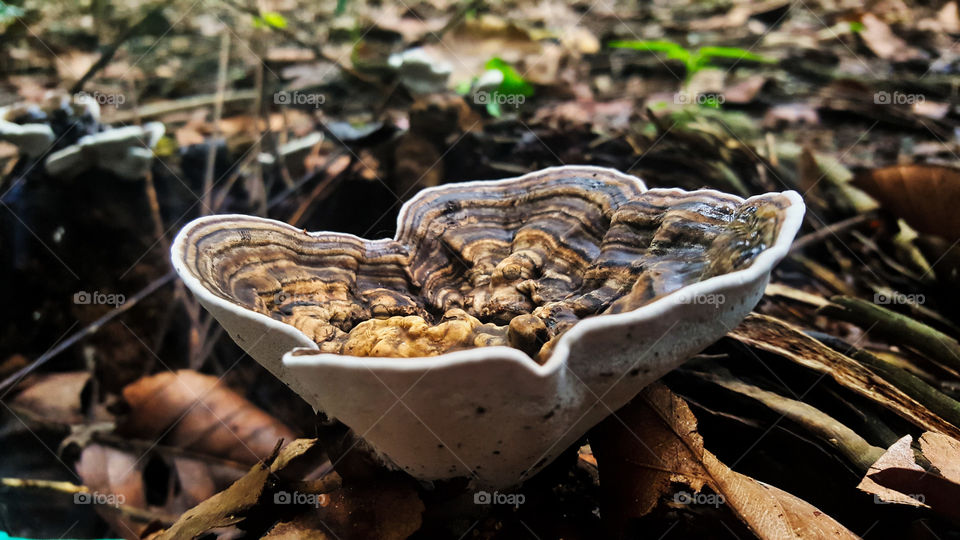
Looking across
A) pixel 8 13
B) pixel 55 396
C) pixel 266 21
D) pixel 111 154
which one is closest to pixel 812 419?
pixel 55 396

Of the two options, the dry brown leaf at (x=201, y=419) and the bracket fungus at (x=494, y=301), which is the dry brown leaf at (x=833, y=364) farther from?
the dry brown leaf at (x=201, y=419)

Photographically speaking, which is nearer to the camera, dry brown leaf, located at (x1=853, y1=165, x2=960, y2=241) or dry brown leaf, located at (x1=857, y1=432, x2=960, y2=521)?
dry brown leaf, located at (x1=857, y1=432, x2=960, y2=521)

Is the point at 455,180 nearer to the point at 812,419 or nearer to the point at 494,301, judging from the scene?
the point at 494,301

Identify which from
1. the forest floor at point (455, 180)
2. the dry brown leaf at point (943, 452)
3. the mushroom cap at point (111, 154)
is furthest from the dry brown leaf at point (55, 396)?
the dry brown leaf at point (943, 452)

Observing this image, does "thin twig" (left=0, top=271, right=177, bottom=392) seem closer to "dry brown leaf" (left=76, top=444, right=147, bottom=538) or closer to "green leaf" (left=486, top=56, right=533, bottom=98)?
"dry brown leaf" (left=76, top=444, right=147, bottom=538)

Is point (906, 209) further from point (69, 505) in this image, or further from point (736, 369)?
point (69, 505)

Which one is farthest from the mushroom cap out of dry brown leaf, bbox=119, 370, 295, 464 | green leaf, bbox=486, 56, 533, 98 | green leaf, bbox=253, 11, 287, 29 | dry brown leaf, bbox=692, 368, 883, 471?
dry brown leaf, bbox=692, 368, 883, 471
